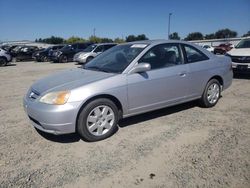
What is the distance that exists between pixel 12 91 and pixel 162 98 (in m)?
5.65

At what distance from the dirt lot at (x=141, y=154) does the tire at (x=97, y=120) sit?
5.4 inches

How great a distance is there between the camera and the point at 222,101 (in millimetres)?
6457

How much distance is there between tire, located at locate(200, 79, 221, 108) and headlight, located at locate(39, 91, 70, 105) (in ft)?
10.5

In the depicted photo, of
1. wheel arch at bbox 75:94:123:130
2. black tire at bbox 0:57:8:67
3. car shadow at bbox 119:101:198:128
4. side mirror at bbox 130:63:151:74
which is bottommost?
black tire at bbox 0:57:8:67

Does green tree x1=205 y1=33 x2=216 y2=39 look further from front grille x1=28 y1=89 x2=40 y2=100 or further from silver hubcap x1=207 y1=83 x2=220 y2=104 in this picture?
front grille x1=28 y1=89 x2=40 y2=100

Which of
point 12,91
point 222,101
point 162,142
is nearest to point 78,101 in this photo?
point 162,142

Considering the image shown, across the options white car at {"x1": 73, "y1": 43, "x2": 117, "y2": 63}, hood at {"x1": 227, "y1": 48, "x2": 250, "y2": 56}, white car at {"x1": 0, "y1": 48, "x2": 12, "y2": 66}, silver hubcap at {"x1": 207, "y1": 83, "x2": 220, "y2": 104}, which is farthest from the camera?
white car at {"x1": 0, "y1": 48, "x2": 12, "y2": 66}

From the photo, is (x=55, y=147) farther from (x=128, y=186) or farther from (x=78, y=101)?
(x=128, y=186)

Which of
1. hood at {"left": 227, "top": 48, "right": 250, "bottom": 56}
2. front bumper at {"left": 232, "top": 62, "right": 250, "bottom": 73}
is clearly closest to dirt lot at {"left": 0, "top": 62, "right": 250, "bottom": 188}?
front bumper at {"left": 232, "top": 62, "right": 250, "bottom": 73}

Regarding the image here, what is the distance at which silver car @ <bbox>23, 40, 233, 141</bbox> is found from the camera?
383cm

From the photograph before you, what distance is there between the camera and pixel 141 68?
14.1ft

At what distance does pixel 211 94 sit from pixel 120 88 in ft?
8.59

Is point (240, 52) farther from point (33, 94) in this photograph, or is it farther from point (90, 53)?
point (90, 53)

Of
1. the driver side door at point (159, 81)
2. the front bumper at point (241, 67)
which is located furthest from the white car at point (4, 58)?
the driver side door at point (159, 81)
